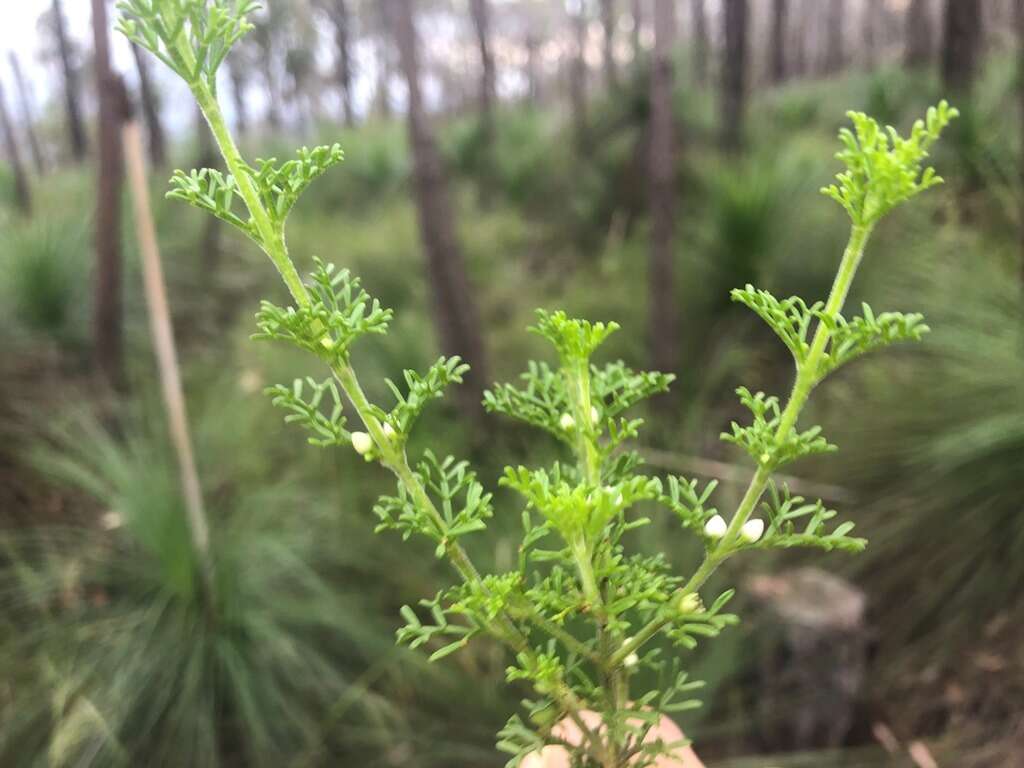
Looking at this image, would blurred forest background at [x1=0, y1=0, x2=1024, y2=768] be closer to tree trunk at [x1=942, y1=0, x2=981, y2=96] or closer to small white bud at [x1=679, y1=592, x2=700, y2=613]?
tree trunk at [x1=942, y1=0, x2=981, y2=96]

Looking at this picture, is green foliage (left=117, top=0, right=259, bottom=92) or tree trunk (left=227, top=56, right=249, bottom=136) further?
tree trunk (left=227, top=56, right=249, bottom=136)

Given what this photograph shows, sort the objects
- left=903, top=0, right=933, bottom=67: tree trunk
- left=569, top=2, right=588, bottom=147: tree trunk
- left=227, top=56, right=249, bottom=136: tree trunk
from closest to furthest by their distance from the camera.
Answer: left=569, top=2, right=588, bottom=147: tree trunk → left=903, top=0, right=933, bottom=67: tree trunk → left=227, top=56, right=249, bottom=136: tree trunk

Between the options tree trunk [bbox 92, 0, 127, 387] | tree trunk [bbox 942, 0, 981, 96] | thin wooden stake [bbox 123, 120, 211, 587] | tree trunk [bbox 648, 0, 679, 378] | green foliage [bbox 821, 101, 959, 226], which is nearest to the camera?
green foliage [bbox 821, 101, 959, 226]

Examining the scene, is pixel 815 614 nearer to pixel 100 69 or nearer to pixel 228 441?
pixel 228 441

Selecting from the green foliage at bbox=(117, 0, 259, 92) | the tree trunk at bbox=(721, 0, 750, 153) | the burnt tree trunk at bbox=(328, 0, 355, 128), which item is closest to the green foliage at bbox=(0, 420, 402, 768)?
the green foliage at bbox=(117, 0, 259, 92)

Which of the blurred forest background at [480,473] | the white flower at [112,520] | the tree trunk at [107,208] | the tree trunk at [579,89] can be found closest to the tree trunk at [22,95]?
the blurred forest background at [480,473]

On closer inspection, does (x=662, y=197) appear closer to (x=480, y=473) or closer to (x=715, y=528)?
(x=480, y=473)
